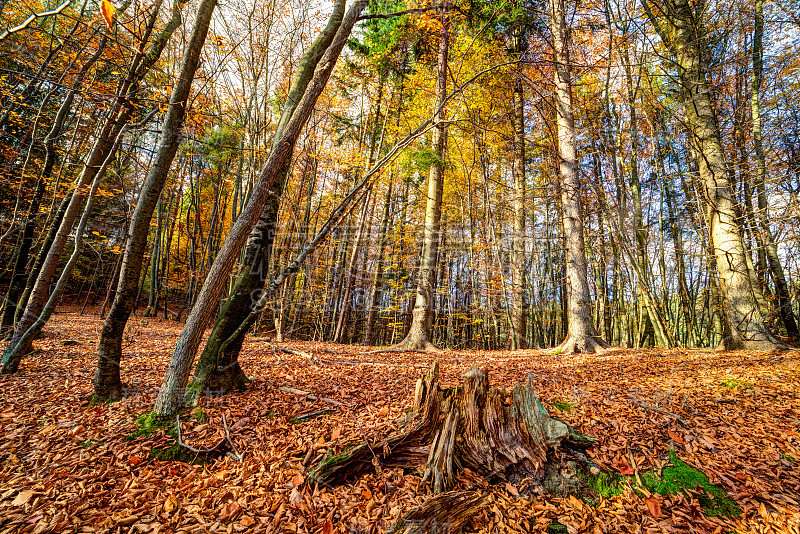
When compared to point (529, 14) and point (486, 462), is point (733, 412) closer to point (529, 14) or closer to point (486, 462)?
point (486, 462)

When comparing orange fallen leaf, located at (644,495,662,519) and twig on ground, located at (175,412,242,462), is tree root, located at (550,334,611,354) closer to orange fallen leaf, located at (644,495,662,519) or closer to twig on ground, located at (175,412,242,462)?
orange fallen leaf, located at (644,495,662,519)

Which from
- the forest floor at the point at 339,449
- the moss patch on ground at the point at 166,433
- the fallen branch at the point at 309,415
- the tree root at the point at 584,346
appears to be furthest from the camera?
the tree root at the point at 584,346

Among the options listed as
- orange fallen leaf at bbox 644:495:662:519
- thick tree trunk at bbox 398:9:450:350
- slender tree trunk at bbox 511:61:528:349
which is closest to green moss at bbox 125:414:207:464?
orange fallen leaf at bbox 644:495:662:519

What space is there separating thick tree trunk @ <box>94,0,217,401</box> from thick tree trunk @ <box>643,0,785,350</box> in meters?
8.81

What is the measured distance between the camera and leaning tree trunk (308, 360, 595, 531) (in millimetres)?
2496

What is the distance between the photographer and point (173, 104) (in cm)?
376

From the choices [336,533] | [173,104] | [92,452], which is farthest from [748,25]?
[92,452]

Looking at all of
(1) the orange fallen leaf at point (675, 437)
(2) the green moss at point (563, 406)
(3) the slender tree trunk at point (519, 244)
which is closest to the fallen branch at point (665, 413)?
(1) the orange fallen leaf at point (675, 437)

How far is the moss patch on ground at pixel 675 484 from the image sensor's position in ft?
7.02

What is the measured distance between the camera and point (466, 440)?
2.68 meters

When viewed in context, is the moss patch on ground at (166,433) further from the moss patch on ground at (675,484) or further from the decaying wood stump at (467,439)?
the moss patch on ground at (675,484)

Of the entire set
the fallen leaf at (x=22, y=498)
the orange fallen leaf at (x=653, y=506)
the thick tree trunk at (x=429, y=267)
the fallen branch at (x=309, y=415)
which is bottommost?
the fallen leaf at (x=22, y=498)

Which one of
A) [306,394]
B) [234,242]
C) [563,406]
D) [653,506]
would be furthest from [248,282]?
[653,506]

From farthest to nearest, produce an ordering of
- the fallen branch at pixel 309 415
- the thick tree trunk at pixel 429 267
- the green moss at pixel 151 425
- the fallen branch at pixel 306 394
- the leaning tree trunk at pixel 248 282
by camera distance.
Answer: the thick tree trunk at pixel 429 267 < the leaning tree trunk at pixel 248 282 < the fallen branch at pixel 306 394 < the fallen branch at pixel 309 415 < the green moss at pixel 151 425
